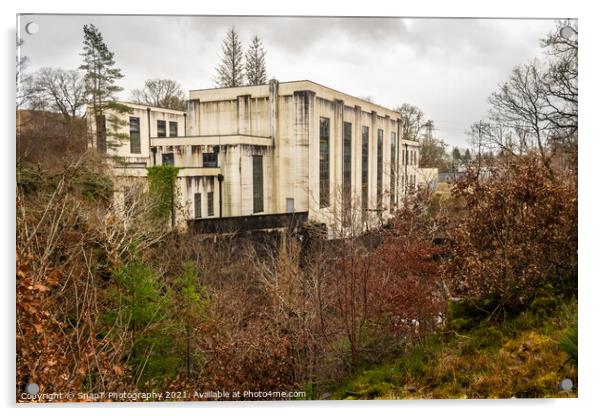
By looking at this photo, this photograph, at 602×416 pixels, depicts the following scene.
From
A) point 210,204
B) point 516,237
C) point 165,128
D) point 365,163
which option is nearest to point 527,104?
point 516,237

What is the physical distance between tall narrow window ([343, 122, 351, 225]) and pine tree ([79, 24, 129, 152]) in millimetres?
2705

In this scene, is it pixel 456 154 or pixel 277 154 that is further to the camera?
pixel 277 154

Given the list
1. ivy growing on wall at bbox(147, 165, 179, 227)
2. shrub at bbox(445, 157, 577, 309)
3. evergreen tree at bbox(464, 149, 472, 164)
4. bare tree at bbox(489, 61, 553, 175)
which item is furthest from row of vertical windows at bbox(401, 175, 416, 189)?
ivy growing on wall at bbox(147, 165, 179, 227)

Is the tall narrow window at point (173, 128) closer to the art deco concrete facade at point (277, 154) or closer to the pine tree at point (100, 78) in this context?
the art deco concrete facade at point (277, 154)

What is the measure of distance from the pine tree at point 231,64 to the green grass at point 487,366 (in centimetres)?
322

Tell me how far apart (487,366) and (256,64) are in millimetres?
3646

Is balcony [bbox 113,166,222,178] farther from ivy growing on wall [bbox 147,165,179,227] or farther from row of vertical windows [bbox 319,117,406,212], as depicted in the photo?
row of vertical windows [bbox 319,117,406,212]

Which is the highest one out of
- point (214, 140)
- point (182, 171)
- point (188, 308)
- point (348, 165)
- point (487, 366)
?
point (214, 140)

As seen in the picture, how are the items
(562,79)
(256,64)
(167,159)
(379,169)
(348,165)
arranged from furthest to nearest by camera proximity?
(348,165) < (379,169) < (167,159) < (256,64) < (562,79)

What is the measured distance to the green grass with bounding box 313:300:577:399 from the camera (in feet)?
12.8

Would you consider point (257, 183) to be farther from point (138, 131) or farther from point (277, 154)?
point (138, 131)

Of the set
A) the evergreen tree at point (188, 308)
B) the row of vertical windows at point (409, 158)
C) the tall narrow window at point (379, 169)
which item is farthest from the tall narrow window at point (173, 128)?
the row of vertical windows at point (409, 158)

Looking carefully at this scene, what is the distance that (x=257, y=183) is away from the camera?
5.34 meters

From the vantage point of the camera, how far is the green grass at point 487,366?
3.89 meters
